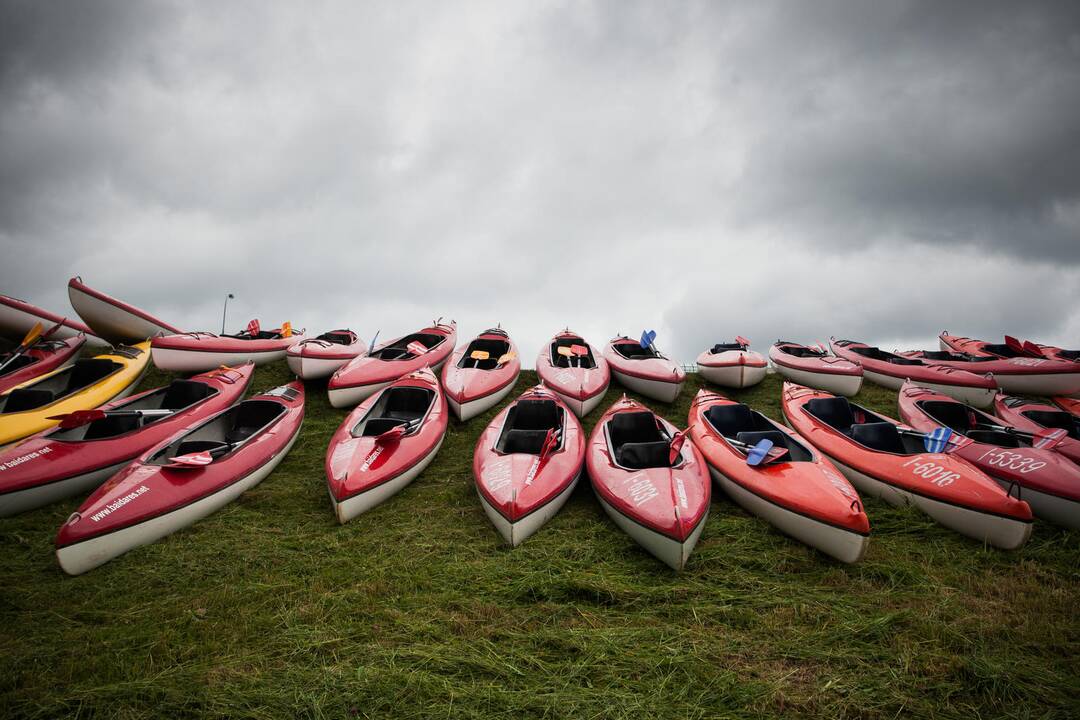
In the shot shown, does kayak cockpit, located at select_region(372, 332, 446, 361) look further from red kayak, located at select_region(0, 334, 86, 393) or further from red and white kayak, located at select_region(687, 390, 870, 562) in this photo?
red and white kayak, located at select_region(687, 390, 870, 562)

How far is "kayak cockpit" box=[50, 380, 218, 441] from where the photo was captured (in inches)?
228

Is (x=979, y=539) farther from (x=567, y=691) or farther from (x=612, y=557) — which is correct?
(x=567, y=691)

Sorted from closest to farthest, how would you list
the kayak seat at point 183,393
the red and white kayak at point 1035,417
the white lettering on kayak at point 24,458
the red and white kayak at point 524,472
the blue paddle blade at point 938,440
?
1. the red and white kayak at point 524,472
2. the white lettering on kayak at point 24,458
3. the blue paddle blade at point 938,440
4. the red and white kayak at point 1035,417
5. the kayak seat at point 183,393

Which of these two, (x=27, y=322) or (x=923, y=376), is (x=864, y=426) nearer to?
(x=923, y=376)

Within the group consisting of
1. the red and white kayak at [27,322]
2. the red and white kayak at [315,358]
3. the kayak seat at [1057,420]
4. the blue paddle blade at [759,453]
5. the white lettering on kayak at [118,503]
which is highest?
the red and white kayak at [27,322]

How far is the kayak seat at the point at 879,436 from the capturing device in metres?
5.78

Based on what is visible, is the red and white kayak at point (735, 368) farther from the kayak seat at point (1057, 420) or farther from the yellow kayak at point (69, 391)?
the yellow kayak at point (69, 391)

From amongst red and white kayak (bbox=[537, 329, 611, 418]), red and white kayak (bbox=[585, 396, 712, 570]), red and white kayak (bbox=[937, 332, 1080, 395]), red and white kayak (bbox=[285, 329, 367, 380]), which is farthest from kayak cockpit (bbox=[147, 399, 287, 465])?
red and white kayak (bbox=[937, 332, 1080, 395])

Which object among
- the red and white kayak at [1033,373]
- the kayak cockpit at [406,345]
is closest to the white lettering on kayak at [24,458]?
the kayak cockpit at [406,345]

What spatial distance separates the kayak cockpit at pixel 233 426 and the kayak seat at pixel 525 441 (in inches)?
142

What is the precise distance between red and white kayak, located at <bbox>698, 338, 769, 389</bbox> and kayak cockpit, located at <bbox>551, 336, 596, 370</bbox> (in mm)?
2898

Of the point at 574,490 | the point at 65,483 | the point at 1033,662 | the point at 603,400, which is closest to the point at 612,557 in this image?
the point at 574,490

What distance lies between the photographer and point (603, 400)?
895 cm

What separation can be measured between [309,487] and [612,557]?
422 centimetres
